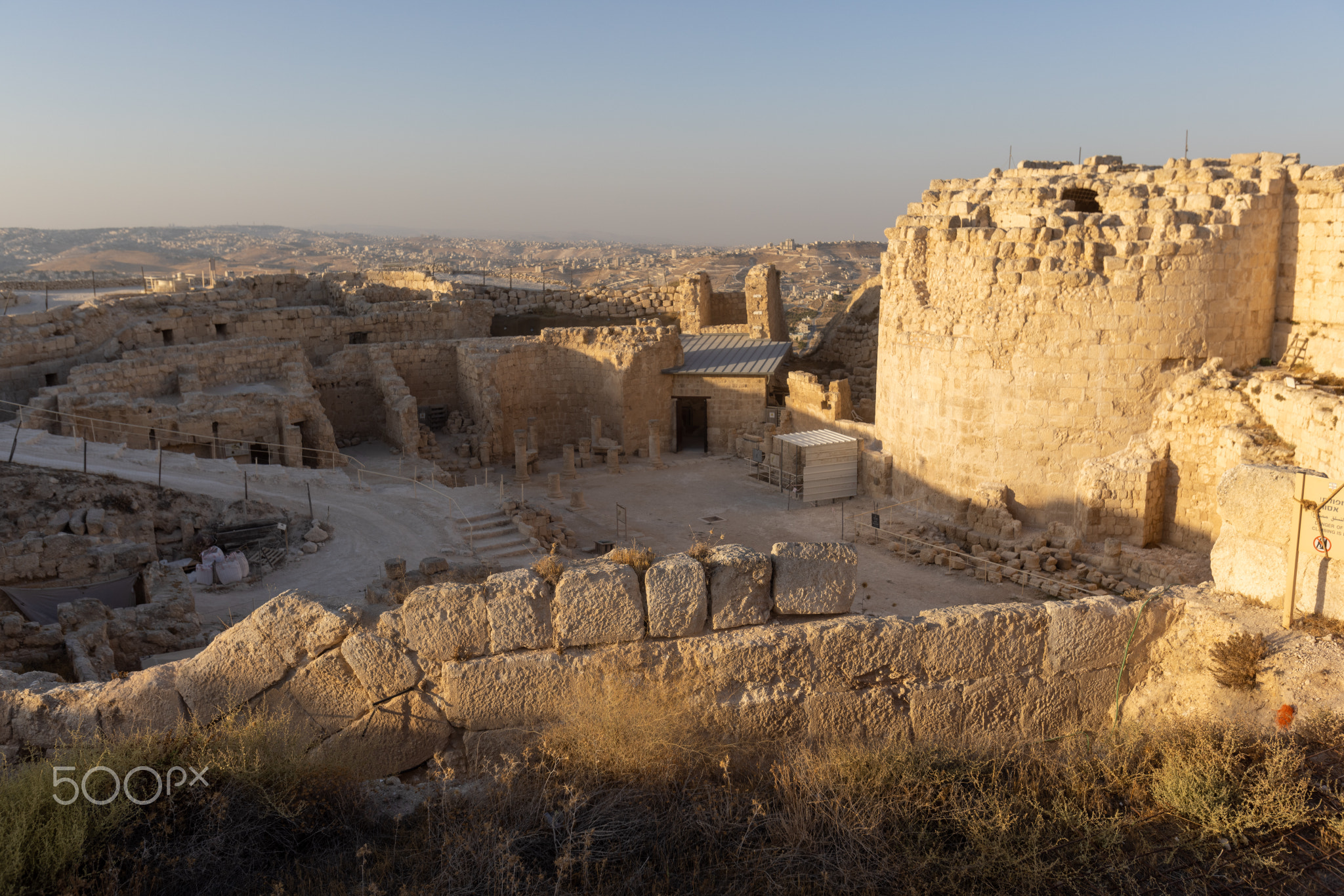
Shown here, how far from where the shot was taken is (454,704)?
5137 mm

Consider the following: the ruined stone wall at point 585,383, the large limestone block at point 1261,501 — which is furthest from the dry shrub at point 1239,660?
the ruined stone wall at point 585,383

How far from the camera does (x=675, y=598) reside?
516 centimetres

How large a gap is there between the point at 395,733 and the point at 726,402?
56.9ft

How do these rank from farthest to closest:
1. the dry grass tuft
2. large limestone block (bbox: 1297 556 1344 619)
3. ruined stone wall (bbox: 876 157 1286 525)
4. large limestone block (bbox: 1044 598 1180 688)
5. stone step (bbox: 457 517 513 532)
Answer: stone step (bbox: 457 517 513 532) → ruined stone wall (bbox: 876 157 1286 525) → large limestone block (bbox: 1297 556 1344 619) → large limestone block (bbox: 1044 598 1180 688) → the dry grass tuft

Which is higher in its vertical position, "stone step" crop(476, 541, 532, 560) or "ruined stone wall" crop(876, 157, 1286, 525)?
"ruined stone wall" crop(876, 157, 1286, 525)

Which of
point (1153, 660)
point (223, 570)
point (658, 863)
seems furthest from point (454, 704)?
point (223, 570)

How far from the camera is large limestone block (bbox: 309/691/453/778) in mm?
5141

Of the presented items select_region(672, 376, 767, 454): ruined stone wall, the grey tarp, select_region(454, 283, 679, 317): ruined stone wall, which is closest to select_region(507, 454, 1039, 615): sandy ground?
select_region(672, 376, 767, 454): ruined stone wall

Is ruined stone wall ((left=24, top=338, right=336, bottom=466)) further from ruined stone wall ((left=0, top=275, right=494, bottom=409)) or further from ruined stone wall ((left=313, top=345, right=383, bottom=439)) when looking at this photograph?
ruined stone wall ((left=0, top=275, right=494, bottom=409))

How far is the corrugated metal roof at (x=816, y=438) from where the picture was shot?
58.9 ft

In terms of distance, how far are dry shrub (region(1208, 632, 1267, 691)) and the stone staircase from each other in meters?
9.14

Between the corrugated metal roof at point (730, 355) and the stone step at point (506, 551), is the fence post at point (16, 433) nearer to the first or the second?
the stone step at point (506, 551)

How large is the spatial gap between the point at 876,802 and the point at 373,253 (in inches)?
4235

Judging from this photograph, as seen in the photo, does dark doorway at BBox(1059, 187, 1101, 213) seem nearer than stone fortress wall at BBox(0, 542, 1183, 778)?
No
